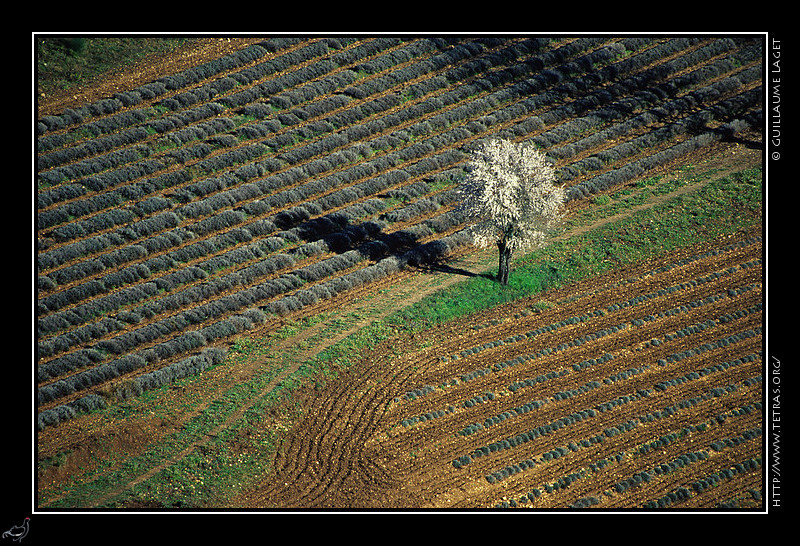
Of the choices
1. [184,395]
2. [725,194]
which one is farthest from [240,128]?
[725,194]

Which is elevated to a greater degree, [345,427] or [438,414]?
[438,414]

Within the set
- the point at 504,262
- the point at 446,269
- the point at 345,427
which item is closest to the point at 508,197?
the point at 504,262

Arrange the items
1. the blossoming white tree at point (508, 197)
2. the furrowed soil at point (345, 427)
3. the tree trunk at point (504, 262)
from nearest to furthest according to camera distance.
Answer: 1. the furrowed soil at point (345, 427)
2. the blossoming white tree at point (508, 197)
3. the tree trunk at point (504, 262)

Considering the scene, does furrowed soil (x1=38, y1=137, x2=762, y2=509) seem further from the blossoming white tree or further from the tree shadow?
the blossoming white tree

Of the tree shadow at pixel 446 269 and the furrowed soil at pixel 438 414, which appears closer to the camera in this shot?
the furrowed soil at pixel 438 414

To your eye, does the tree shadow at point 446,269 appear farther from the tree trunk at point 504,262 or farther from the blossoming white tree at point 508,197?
the blossoming white tree at point 508,197

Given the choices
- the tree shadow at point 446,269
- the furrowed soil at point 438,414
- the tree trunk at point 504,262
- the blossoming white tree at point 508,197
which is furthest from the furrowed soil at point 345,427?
the blossoming white tree at point 508,197

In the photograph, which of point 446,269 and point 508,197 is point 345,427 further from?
point 508,197
